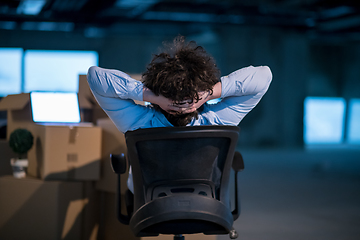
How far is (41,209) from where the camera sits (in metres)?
2.18

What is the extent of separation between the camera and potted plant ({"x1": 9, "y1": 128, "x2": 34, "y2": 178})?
229 centimetres

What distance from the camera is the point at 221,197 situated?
1278mm

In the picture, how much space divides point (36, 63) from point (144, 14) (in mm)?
3227

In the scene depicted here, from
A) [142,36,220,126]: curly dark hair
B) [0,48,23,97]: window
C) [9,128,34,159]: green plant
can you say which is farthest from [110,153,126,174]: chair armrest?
[0,48,23,97]: window

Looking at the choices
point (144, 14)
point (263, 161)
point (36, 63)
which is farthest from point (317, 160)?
point (36, 63)

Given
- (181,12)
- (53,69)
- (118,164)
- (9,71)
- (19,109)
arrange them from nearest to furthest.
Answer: (118,164) < (19,109) < (181,12) < (9,71) < (53,69)

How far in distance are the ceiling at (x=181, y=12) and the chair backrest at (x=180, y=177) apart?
6.36 meters

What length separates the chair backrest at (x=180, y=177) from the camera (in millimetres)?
1151

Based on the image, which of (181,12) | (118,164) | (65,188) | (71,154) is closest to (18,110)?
(71,154)

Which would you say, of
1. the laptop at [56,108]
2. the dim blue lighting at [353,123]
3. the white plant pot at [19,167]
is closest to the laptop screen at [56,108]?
the laptop at [56,108]

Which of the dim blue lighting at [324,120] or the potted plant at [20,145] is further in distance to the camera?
the dim blue lighting at [324,120]

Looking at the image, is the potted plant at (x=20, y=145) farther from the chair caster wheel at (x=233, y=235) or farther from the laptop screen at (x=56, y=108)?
the chair caster wheel at (x=233, y=235)

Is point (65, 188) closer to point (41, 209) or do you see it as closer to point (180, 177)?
point (41, 209)

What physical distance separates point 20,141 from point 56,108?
1.37 feet
